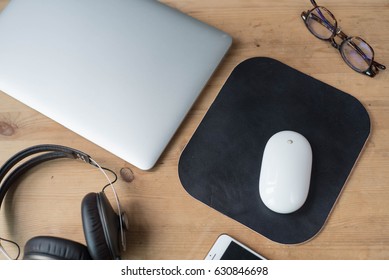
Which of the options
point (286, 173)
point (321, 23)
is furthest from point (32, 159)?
point (321, 23)

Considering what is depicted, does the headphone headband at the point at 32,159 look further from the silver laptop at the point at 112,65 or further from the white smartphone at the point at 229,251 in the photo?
the white smartphone at the point at 229,251

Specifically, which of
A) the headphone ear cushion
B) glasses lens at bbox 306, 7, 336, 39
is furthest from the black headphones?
glasses lens at bbox 306, 7, 336, 39

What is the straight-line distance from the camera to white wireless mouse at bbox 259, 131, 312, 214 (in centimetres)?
55

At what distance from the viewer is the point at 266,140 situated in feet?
2.05

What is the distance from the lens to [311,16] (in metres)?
0.71

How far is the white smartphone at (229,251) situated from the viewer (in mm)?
557

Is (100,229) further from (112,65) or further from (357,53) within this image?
(357,53)

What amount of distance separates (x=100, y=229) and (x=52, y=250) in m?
0.06

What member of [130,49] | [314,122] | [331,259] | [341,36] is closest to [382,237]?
[331,259]

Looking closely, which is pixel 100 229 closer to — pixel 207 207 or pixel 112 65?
pixel 207 207

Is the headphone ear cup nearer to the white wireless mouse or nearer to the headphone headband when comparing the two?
the headphone headband

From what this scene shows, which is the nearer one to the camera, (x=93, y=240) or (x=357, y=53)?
(x=93, y=240)

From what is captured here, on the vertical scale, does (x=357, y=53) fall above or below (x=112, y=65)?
below

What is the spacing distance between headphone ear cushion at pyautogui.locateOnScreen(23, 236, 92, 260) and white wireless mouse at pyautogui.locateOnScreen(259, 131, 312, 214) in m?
0.26
